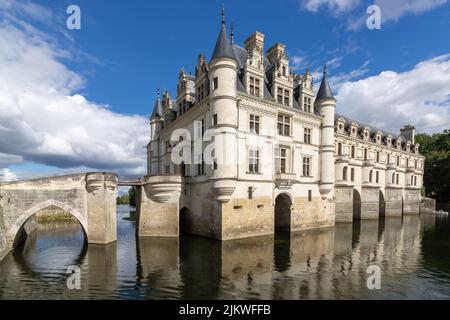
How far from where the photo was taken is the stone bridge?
1798cm

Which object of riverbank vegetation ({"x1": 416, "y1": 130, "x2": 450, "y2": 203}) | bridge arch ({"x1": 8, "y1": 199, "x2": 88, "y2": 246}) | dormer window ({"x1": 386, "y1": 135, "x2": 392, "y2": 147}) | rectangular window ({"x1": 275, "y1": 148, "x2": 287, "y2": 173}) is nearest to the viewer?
bridge arch ({"x1": 8, "y1": 199, "x2": 88, "y2": 246})

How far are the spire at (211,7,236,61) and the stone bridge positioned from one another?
13.8 meters

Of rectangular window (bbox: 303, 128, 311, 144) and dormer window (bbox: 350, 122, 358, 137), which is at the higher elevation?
dormer window (bbox: 350, 122, 358, 137)

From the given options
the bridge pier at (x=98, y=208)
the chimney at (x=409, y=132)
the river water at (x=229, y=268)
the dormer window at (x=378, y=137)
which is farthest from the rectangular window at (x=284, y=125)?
the chimney at (x=409, y=132)

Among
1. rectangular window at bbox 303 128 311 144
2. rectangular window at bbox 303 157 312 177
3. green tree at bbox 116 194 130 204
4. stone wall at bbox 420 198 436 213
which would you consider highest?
rectangular window at bbox 303 128 311 144

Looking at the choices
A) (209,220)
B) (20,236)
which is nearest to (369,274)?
(209,220)

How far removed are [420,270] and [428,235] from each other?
16245 mm

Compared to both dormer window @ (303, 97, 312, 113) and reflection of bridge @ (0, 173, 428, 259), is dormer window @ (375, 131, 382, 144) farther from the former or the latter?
reflection of bridge @ (0, 173, 428, 259)

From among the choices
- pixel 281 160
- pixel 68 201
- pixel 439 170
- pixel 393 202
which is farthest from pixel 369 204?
pixel 68 201

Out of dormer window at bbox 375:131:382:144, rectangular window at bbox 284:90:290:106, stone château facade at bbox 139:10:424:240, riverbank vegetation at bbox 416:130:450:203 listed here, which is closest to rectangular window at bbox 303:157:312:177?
stone château facade at bbox 139:10:424:240

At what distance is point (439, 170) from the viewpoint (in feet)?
185

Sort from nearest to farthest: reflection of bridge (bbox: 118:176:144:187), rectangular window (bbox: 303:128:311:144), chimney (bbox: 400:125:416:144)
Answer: reflection of bridge (bbox: 118:176:144:187) → rectangular window (bbox: 303:128:311:144) → chimney (bbox: 400:125:416:144)

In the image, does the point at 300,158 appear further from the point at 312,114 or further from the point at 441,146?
the point at 441,146

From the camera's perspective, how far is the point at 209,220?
22.5 meters
